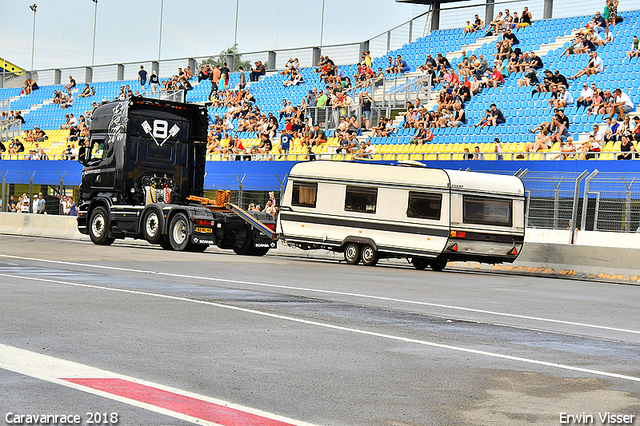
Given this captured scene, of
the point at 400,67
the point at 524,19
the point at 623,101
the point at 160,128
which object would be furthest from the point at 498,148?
the point at 400,67

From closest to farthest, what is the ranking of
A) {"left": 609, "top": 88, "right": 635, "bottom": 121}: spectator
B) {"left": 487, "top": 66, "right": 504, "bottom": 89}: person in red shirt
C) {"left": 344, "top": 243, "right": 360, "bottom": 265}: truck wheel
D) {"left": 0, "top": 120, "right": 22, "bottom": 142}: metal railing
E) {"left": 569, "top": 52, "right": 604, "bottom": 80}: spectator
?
{"left": 344, "top": 243, "right": 360, "bottom": 265}: truck wheel < {"left": 609, "top": 88, "right": 635, "bottom": 121}: spectator < {"left": 569, "top": 52, "right": 604, "bottom": 80}: spectator < {"left": 487, "top": 66, "right": 504, "bottom": 89}: person in red shirt < {"left": 0, "top": 120, "right": 22, "bottom": 142}: metal railing

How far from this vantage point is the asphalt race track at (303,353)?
6180 millimetres

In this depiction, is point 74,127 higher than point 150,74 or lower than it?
lower

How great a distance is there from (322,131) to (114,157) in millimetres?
12826

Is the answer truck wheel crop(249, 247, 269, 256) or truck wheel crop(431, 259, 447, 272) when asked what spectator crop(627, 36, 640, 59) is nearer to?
truck wheel crop(431, 259, 447, 272)

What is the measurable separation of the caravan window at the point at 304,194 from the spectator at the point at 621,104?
10.9 meters

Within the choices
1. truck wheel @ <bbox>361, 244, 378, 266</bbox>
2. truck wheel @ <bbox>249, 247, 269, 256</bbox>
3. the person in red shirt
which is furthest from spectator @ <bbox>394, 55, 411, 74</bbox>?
truck wheel @ <bbox>361, 244, 378, 266</bbox>

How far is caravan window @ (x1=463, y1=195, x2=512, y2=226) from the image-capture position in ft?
76.4

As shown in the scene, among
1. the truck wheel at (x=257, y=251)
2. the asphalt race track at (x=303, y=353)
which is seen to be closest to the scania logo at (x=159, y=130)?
the truck wheel at (x=257, y=251)

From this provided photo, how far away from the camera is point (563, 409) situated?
6492 millimetres

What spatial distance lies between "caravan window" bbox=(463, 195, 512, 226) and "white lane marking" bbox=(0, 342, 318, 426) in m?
16.5

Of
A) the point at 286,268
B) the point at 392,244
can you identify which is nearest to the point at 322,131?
the point at 392,244

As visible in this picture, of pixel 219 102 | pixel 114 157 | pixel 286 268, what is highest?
pixel 219 102

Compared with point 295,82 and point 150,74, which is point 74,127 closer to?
point 150,74
